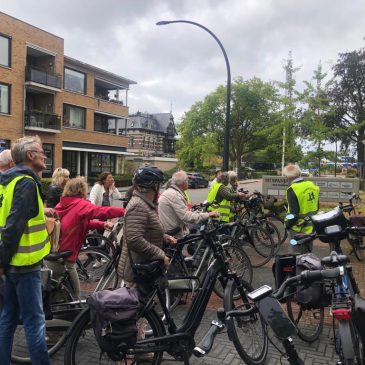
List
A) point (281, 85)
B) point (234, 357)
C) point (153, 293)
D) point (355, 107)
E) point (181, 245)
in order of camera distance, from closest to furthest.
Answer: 1. point (153, 293)
2. point (234, 357)
3. point (181, 245)
4. point (281, 85)
5. point (355, 107)

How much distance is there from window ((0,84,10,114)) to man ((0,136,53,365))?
2745 centimetres

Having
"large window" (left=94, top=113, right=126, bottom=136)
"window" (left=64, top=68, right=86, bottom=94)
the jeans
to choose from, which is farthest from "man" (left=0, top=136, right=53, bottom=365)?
"large window" (left=94, top=113, right=126, bottom=136)

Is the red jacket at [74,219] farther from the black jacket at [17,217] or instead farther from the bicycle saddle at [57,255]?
the black jacket at [17,217]

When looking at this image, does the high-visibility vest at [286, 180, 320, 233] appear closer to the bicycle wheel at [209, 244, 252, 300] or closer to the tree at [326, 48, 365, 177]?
the bicycle wheel at [209, 244, 252, 300]

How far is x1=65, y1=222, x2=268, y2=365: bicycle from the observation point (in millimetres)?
3016

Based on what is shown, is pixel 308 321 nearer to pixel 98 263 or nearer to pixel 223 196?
pixel 98 263

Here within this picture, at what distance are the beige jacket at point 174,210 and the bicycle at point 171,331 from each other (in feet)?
4.41

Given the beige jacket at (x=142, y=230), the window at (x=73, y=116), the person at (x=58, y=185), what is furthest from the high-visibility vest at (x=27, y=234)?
the window at (x=73, y=116)

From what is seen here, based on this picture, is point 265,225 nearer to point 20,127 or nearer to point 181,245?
point 181,245

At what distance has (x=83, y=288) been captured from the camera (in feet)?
18.9

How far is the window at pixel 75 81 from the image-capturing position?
35444 mm

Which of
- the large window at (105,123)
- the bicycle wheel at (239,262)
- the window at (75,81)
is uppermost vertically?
the window at (75,81)

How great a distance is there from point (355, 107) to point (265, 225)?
3704cm

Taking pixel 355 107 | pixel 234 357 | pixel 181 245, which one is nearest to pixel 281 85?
pixel 181 245
